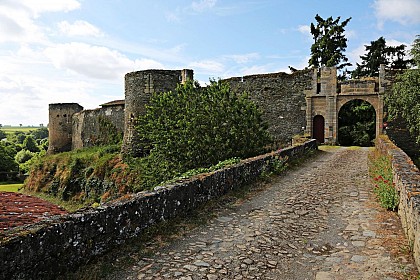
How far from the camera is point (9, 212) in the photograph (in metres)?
5.04

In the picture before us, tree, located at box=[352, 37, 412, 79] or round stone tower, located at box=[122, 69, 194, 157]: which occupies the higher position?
tree, located at box=[352, 37, 412, 79]

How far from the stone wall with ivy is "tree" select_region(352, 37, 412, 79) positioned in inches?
1043

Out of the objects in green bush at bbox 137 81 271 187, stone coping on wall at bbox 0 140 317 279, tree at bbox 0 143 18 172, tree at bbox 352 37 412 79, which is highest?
tree at bbox 352 37 412 79

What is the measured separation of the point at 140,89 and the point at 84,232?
18.3 meters

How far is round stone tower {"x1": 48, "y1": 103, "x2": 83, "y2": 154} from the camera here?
35.0 meters

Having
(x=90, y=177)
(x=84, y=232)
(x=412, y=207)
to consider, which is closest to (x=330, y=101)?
(x=90, y=177)

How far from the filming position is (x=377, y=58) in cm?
3703

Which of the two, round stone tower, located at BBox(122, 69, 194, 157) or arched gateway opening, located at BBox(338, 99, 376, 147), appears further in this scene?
arched gateway opening, located at BBox(338, 99, 376, 147)

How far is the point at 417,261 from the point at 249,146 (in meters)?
11.2

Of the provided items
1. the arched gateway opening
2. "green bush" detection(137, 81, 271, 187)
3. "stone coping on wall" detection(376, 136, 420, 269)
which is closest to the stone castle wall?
the arched gateway opening

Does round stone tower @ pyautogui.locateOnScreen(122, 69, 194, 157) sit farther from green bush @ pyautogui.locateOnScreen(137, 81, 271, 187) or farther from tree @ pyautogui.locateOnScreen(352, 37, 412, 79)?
tree @ pyautogui.locateOnScreen(352, 37, 412, 79)

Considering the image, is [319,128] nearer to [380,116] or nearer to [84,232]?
[380,116]

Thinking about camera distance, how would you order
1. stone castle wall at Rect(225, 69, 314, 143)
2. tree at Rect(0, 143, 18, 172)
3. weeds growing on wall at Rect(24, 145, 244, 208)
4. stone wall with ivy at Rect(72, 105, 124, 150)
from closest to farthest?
→ weeds growing on wall at Rect(24, 145, 244, 208) → stone castle wall at Rect(225, 69, 314, 143) → stone wall with ivy at Rect(72, 105, 124, 150) → tree at Rect(0, 143, 18, 172)

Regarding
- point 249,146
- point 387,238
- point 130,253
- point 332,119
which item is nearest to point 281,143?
point 332,119
